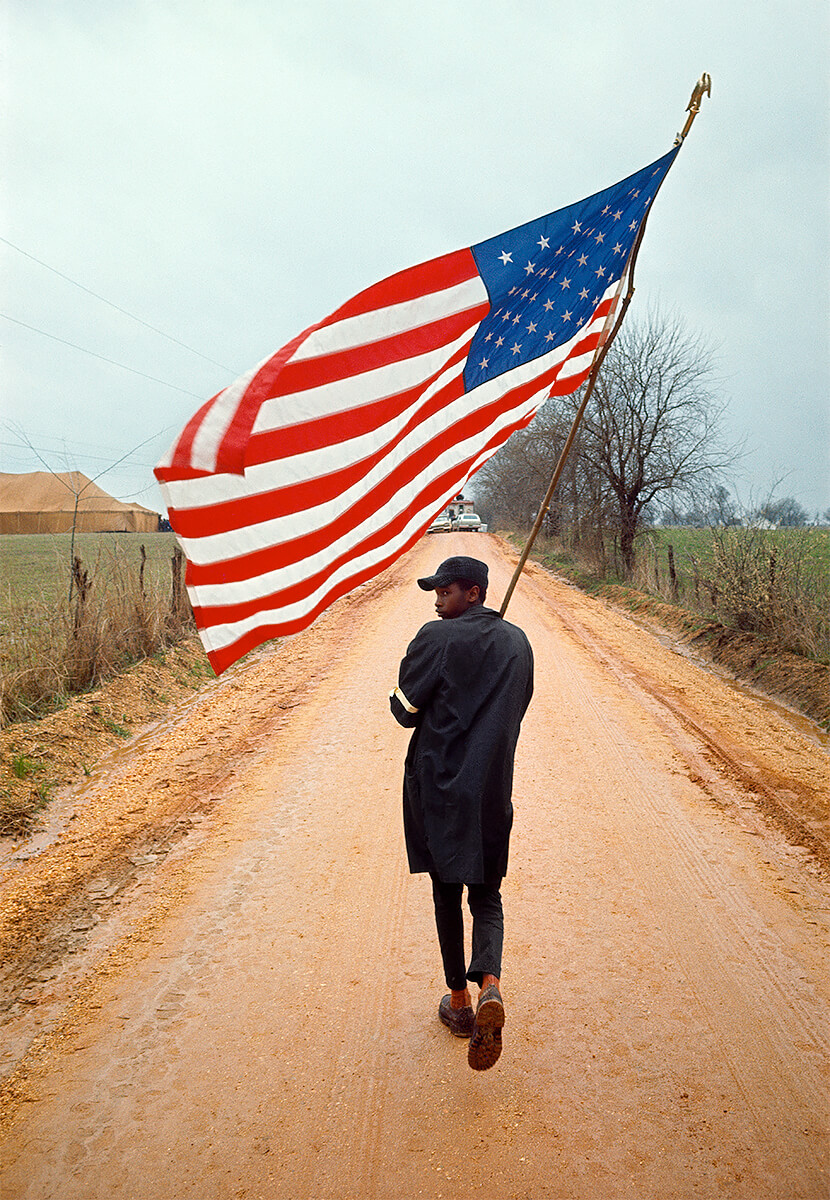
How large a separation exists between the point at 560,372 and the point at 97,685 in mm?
7119

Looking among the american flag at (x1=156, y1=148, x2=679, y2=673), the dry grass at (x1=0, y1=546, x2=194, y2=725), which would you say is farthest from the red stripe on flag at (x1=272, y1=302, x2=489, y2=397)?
the dry grass at (x1=0, y1=546, x2=194, y2=725)

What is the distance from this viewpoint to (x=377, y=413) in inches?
158

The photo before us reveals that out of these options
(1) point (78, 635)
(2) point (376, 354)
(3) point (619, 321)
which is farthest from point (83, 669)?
(3) point (619, 321)

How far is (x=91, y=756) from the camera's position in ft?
25.3

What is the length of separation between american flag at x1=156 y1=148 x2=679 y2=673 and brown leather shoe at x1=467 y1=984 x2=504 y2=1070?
1696 mm

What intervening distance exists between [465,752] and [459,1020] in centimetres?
126

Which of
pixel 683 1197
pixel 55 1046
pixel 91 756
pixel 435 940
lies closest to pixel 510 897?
pixel 435 940

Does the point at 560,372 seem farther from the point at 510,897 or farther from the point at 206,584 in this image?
the point at 510,897

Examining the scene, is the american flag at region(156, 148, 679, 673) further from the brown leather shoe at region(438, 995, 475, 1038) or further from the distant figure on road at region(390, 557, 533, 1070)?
the brown leather shoe at region(438, 995, 475, 1038)

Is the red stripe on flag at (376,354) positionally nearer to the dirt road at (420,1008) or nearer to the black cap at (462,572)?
Result: the black cap at (462,572)

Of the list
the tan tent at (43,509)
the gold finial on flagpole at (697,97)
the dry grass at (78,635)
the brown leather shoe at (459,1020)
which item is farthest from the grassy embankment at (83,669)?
the tan tent at (43,509)

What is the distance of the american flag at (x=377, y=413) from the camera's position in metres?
3.56

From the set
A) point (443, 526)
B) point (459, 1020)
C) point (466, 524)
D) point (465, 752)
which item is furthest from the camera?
point (466, 524)

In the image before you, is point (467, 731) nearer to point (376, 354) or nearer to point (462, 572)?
point (462, 572)
